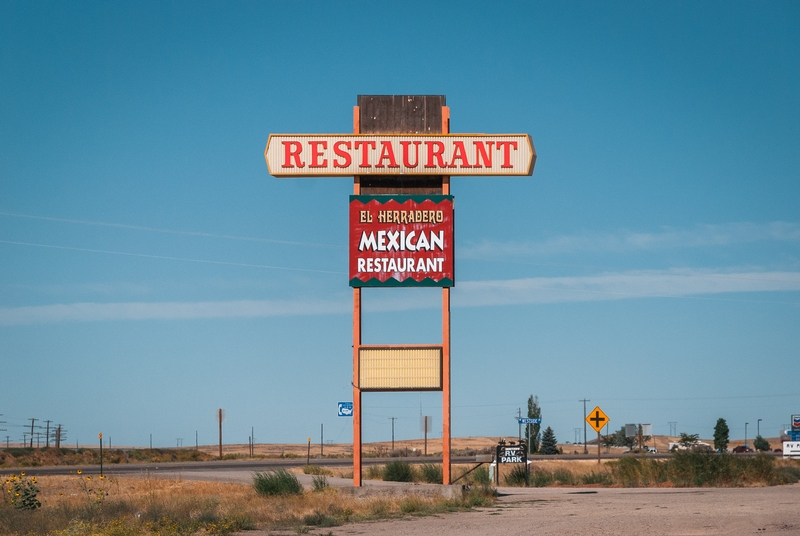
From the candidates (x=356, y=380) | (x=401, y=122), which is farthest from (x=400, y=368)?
(x=401, y=122)

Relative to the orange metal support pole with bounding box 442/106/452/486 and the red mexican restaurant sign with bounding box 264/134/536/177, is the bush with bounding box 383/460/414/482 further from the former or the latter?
the red mexican restaurant sign with bounding box 264/134/536/177

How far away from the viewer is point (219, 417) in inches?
3054

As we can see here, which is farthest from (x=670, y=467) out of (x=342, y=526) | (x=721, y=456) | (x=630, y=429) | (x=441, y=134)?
(x=630, y=429)

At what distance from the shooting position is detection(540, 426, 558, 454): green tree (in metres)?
111

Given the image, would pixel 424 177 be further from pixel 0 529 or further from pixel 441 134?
pixel 0 529

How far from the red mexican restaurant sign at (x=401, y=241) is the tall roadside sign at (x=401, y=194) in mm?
31

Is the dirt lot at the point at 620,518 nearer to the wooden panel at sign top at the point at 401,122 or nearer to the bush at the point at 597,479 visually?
the wooden panel at sign top at the point at 401,122

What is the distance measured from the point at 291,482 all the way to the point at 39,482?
48.9 feet

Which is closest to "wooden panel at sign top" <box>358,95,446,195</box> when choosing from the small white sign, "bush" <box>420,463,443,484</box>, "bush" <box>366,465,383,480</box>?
"bush" <box>420,463,443,484</box>

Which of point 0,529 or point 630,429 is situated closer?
point 0,529

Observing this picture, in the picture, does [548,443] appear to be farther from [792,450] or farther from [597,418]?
[597,418]

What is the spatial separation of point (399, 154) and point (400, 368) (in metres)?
6.69

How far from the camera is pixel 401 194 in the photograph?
3003 cm

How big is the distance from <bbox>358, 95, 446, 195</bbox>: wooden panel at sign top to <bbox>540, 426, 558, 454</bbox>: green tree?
84.8 m
